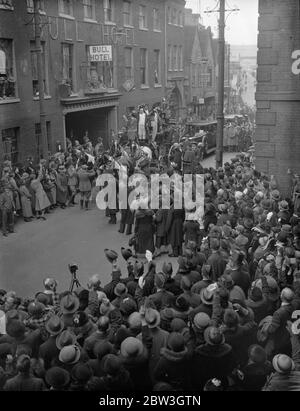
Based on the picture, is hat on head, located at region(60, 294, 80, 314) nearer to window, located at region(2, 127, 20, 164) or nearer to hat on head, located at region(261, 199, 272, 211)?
hat on head, located at region(261, 199, 272, 211)

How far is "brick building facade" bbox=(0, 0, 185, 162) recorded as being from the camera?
17734mm

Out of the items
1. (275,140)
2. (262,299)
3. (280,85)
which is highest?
(280,85)

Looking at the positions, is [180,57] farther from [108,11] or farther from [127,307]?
[127,307]

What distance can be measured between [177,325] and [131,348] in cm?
66

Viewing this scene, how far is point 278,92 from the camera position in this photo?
41.3ft

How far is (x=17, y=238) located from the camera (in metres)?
13.1

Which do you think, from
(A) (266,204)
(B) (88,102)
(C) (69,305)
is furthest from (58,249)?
(B) (88,102)

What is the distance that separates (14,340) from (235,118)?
23.5 metres

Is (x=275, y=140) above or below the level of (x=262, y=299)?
above

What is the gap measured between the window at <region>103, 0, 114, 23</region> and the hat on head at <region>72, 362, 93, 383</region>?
18520 mm

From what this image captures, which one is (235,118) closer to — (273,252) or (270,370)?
(273,252)

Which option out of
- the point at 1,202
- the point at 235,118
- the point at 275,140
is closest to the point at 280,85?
the point at 275,140
